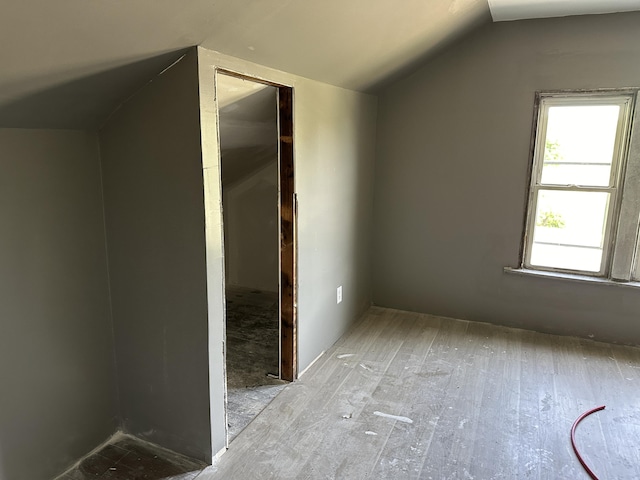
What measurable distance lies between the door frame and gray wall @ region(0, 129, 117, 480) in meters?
0.90

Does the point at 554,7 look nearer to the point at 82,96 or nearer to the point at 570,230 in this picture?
the point at 570,230

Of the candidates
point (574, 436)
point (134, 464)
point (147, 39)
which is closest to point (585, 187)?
point (574, 436)

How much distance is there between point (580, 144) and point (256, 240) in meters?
Answer: 2.69

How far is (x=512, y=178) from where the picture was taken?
10.7ft

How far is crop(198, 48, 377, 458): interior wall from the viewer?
1.82 meters

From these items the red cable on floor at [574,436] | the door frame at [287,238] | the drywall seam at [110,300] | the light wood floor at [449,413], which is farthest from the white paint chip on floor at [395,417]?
the drywall seam at [110,300]

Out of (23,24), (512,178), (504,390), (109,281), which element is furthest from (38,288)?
(512,178)

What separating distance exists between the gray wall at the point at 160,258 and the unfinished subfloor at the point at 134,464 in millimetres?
48

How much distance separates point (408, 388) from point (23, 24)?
2.35 m

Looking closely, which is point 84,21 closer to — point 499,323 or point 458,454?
point 458,454

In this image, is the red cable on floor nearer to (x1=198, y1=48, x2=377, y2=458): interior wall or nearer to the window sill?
the window sill

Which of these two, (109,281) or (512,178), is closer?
(109,281)

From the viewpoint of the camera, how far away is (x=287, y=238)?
250cm

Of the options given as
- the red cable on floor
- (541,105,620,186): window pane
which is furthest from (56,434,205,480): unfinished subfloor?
(541,105,620,186): window pane
